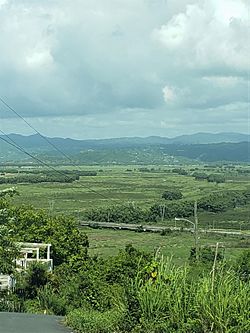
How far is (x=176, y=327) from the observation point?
7.88 metres

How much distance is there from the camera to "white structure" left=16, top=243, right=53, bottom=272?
2481 centimetres

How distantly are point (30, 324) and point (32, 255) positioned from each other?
20.9 m

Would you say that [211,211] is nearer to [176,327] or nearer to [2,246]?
[2,246]

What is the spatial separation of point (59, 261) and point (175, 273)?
2396cm

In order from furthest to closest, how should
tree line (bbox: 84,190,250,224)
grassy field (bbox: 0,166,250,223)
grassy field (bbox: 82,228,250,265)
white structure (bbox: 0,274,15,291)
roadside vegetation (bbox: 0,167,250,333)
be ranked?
1. grassy field (bbox: 0,166,250,223)
2. tree line (bbox: 84,190,250,224)
3. grassy field (bbox: 82,228,250,265)
4. white structure (bbox: 0,274,15,291)
5. roadside vegetation (bbox: 0,167,250,333)

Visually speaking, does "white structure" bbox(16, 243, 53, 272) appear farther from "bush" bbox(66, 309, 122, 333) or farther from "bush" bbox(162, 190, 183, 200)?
"bush" bbox(162, 190, 183, 200)

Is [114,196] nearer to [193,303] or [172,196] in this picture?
[172,196]

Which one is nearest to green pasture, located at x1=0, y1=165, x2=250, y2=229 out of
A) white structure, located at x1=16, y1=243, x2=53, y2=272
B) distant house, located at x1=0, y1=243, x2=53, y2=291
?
white structure, located at x1=16, y1=243, x2=53, y2=272

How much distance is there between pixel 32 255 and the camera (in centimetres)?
2964

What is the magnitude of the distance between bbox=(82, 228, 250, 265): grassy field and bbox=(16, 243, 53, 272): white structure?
69.7 ft

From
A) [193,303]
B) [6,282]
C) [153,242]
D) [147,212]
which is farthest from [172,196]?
[193,303]

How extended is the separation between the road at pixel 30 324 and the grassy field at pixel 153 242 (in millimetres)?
40336

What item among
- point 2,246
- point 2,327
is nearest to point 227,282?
point 2,327

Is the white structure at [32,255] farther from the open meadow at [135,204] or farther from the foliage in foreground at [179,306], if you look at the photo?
the foliage in foreground at [179,306]
